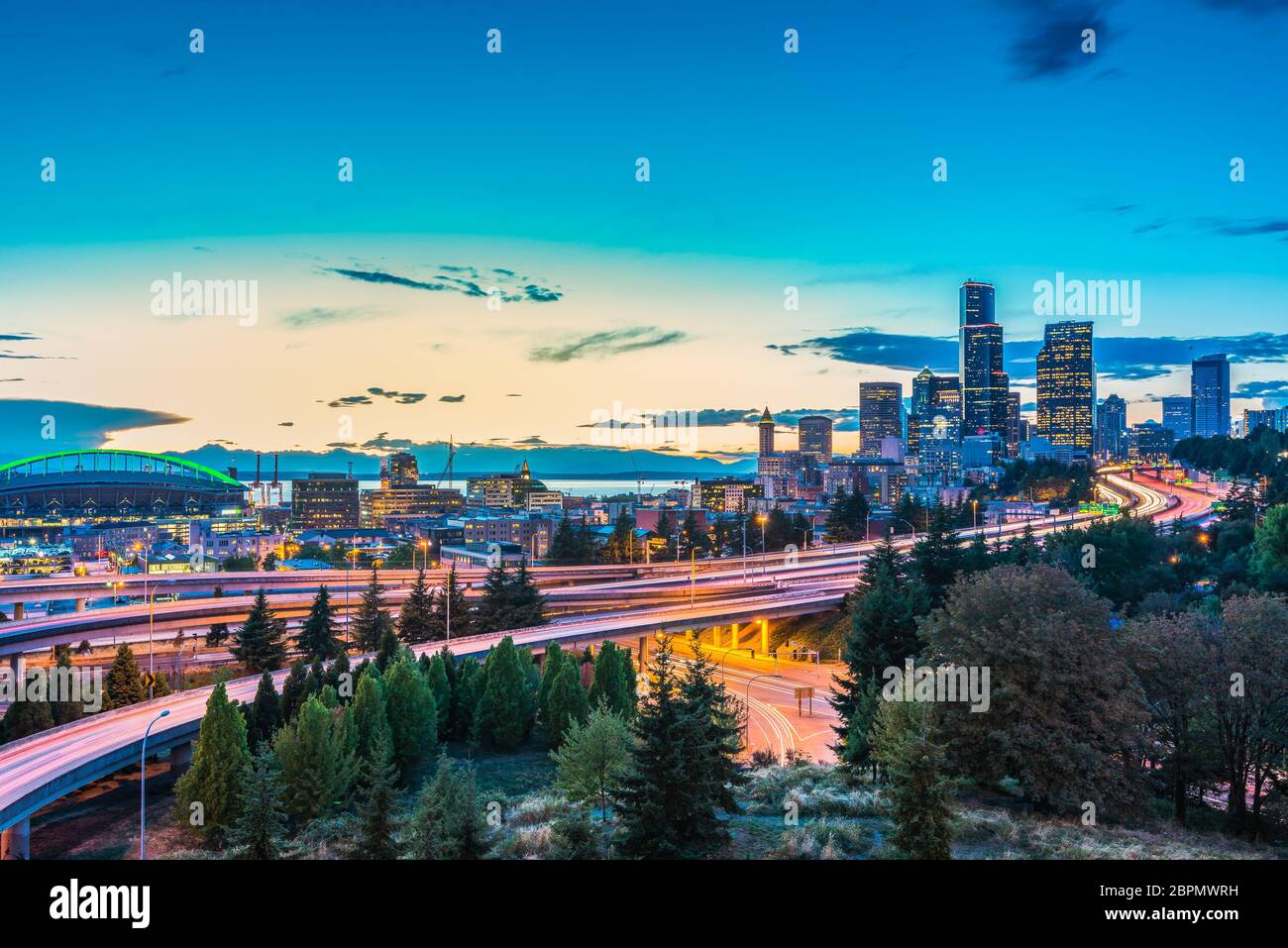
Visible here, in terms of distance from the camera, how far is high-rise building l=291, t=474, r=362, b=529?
164 meters

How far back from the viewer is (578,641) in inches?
1543

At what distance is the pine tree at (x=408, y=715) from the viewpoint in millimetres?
24842

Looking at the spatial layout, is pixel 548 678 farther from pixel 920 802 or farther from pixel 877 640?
pixel 920 802

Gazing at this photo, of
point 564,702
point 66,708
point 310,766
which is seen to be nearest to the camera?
point 310,766

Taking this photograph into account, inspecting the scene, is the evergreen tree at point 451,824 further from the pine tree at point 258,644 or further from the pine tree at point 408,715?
the pine tree at point 258,644

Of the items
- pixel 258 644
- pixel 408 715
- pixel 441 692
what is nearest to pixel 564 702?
pixel 441 692

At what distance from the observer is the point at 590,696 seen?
98.6 feet

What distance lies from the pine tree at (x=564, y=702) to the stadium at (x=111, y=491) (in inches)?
5863

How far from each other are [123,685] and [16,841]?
502 inches

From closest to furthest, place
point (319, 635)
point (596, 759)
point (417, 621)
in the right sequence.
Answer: point (596, 759), point (319, 635), point (417, 621)

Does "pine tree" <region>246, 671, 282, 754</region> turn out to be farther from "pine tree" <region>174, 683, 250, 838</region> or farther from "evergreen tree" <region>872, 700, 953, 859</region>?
"evergreen tree" <region>872, 700, 953, 859</region>

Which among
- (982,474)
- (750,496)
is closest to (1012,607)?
(982,474)
